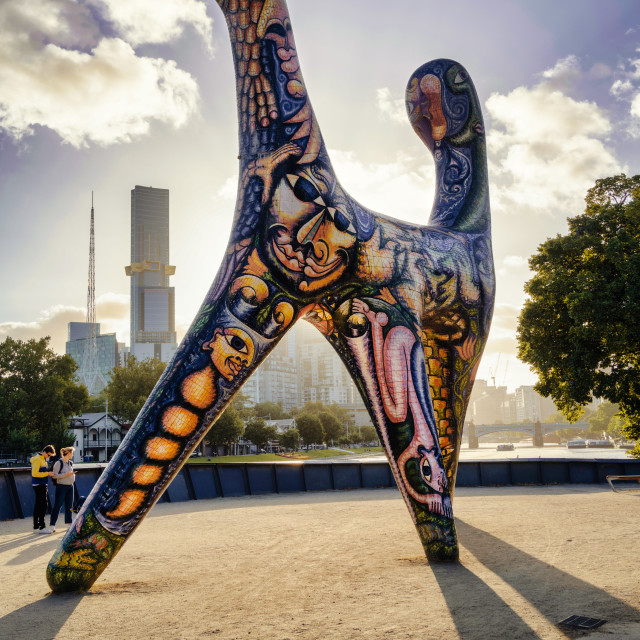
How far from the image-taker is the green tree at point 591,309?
20141mm

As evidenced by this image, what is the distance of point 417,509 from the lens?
28.1ft

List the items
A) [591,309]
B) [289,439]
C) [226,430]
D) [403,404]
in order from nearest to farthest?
[403,404]
[591,309]
[226,430]
[289,439]

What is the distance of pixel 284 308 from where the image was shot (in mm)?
8445

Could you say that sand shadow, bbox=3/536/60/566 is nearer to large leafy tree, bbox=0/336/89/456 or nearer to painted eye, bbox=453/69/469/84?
painted eye, bbox=453/69/469/84

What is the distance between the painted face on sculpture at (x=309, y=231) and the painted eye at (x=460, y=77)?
183 inches

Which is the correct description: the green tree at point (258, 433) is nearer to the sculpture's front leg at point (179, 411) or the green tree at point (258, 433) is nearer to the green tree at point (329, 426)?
the green tree at point (329, 426)

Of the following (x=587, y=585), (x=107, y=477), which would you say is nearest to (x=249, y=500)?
(x=107, y=477)

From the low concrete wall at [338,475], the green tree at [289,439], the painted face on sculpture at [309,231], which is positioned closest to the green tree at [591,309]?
the low concrete wall at [338,475]

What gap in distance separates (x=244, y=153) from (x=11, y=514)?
11983mm

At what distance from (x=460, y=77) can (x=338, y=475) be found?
1454cm

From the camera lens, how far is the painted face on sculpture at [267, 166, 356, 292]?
8359 mm

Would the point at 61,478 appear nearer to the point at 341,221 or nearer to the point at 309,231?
the point at 309,231

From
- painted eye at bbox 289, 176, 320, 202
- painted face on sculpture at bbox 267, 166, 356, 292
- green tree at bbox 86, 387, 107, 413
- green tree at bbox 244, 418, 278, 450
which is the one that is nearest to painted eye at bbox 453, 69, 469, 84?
painted face on sculpture at bbox 267, 166, 356, 292

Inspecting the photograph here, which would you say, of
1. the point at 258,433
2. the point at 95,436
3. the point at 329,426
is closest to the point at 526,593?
the point at 258,433
